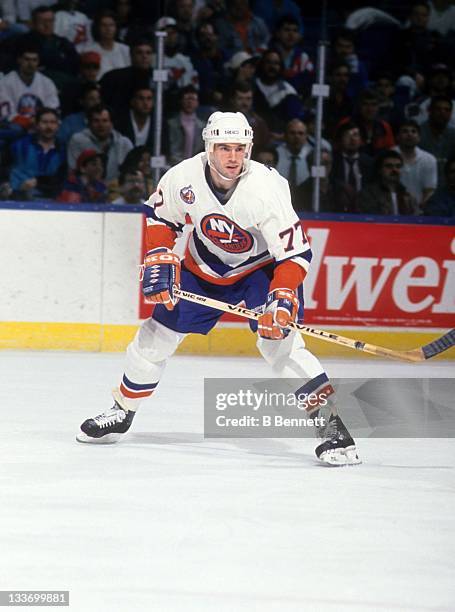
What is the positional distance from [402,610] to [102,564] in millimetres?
683

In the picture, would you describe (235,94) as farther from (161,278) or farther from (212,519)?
(212,519)

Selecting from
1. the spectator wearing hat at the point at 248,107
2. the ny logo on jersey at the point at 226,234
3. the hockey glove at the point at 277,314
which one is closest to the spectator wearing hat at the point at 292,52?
the spectator wearing hat at the point at 248,107

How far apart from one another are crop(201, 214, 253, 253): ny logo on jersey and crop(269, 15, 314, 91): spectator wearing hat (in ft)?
11.8

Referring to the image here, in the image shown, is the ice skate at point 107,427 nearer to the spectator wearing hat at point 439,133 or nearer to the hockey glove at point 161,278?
the hockey glove at point 161,278

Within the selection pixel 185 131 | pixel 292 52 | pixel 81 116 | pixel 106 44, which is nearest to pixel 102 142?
pixel 81 116

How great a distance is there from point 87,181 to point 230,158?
336 cm

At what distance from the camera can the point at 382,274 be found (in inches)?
268

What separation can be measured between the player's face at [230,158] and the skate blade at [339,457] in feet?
3.18

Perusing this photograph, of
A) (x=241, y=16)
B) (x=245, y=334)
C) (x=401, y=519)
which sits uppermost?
(x=241, y=16)

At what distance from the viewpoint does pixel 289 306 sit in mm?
3848

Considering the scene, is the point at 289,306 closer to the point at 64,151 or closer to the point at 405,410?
the point at 405,410

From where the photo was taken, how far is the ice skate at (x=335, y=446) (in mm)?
3928

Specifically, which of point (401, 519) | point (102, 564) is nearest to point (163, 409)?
point (401, 519)

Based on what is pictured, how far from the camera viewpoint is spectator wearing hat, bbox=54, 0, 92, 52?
24.4 feet
